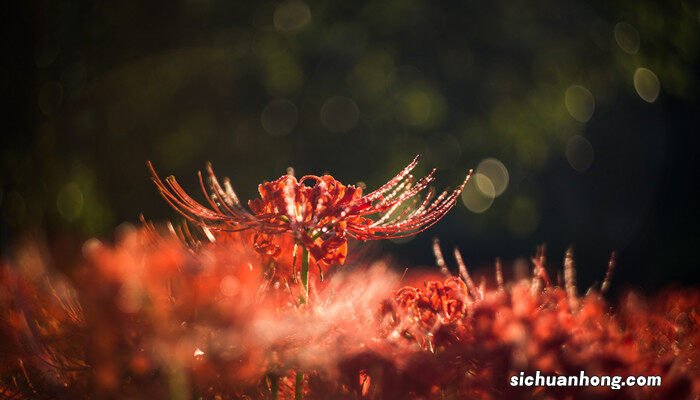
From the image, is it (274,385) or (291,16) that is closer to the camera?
(274,385)

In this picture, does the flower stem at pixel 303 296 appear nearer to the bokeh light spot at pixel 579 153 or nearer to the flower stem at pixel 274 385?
the flower stem at pixel 274 385

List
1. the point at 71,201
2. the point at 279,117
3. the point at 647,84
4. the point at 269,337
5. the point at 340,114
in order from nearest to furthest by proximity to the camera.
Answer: the point at 269,337
the point at 71,201
the point at 647,84
the point at 279,117
the point at 340,114

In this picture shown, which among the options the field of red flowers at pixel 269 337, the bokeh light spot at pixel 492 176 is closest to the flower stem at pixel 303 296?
the field of red flowers at pixel 269 337

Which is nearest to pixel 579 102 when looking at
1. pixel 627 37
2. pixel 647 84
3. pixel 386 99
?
pixel 647 84

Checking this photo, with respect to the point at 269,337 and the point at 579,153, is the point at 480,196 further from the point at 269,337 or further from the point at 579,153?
the point at 269,337

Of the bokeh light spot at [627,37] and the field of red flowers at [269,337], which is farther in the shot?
the bokeh light spot at [627,37]

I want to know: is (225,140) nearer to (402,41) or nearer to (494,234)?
(402,41)
